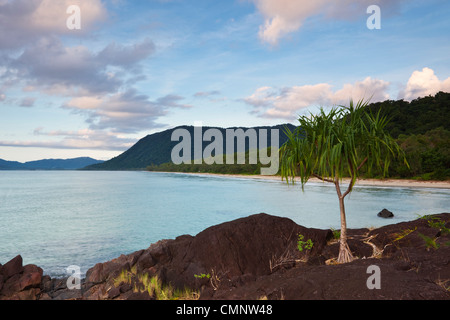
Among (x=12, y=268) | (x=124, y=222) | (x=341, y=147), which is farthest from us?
(x=124, y=222)

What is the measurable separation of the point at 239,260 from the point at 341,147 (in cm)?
349

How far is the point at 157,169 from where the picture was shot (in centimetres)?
19775

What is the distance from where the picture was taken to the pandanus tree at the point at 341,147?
711cm

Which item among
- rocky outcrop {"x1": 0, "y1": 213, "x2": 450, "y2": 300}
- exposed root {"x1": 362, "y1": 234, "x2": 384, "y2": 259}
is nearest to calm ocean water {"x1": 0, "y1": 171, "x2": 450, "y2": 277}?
rocky outcrop {"x1": 0, "y1": 213, "x2": 450, "y2": 300}

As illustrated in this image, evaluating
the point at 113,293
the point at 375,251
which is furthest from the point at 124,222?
the point at 375,251

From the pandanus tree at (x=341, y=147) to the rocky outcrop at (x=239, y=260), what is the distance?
112 centimetres

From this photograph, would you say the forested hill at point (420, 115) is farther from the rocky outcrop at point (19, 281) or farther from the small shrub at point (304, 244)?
the rocky outcrop at point (19, 281)

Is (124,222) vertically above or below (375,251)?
below

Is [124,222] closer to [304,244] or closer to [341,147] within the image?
[304,244]

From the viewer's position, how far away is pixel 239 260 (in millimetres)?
7754

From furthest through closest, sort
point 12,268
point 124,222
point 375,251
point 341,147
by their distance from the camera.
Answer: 1. point 124,222
2. point 12,268
3. point 375,251
4. point 341,147

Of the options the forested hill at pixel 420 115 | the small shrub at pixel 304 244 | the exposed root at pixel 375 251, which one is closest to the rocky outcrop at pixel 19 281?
the small shrub at pixel 304 244
